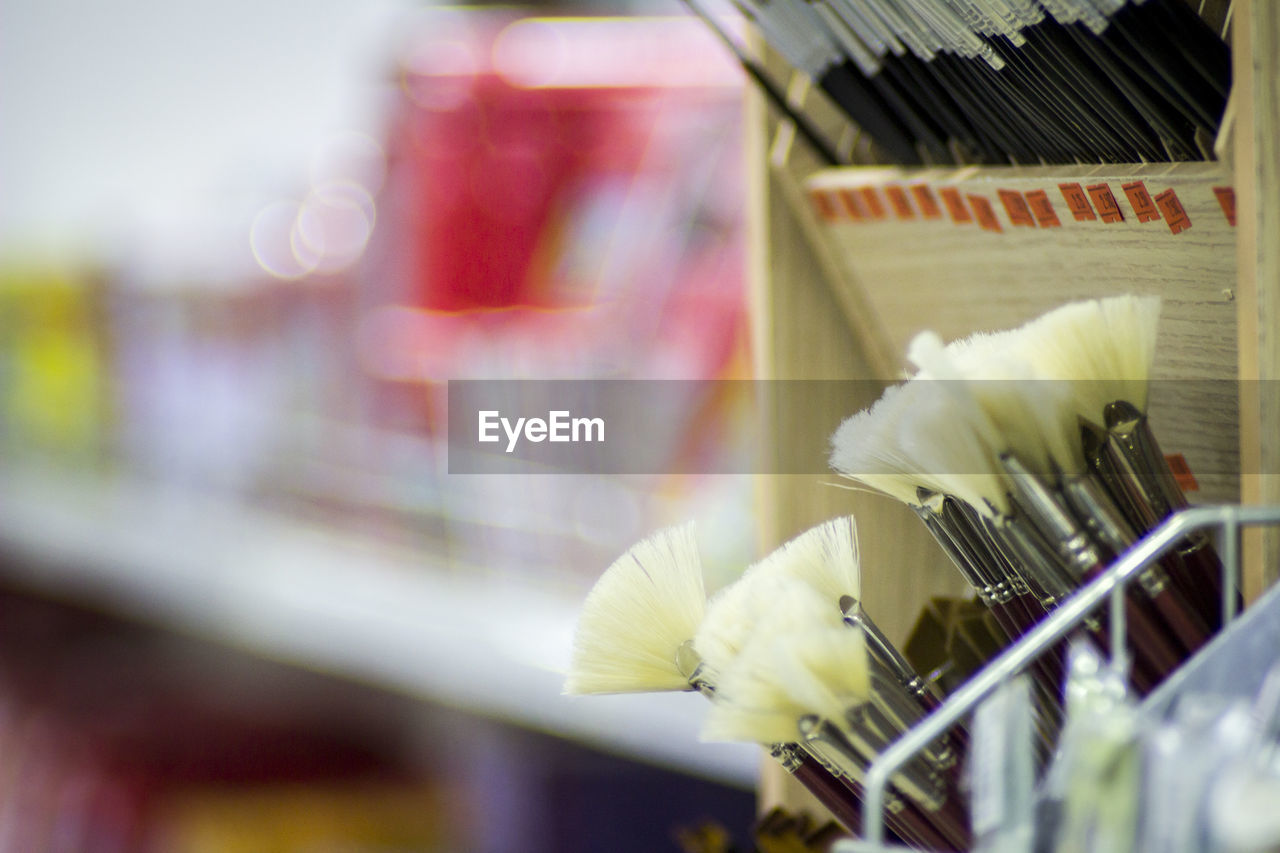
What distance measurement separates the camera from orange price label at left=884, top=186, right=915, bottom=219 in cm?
62

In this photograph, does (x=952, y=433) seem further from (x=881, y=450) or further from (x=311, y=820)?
(x=311, y=820)

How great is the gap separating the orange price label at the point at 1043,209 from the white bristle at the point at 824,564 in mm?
185

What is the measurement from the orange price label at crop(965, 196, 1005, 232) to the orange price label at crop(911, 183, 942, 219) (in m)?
0.03

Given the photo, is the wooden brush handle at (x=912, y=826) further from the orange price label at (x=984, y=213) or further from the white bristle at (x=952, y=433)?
the orange price label at (x=984, y=213)

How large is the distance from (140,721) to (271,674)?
259 millimetres

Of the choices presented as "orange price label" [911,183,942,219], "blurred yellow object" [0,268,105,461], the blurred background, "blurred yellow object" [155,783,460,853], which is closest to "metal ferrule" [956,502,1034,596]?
"orange price label" [911,183,942,219]

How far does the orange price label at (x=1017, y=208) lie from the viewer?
0.54m

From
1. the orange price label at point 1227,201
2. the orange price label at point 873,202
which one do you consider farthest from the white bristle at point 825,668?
the orange price label at point 873,202

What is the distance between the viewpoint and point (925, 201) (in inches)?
23.9

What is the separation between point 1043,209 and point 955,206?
0.22 ft

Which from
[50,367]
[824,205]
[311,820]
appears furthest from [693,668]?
[50,367]

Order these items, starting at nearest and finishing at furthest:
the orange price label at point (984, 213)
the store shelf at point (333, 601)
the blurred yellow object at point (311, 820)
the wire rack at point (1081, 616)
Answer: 1. the wire rack at point (1081, 616)
2. the orange price label at point (984, 213)
3. the store shelf at point (333, 601)
4. the blurred yellow object at point (311, 820)

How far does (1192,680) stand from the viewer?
0.34m

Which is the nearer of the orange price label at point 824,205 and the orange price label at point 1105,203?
the orange price label at point 1105,203
